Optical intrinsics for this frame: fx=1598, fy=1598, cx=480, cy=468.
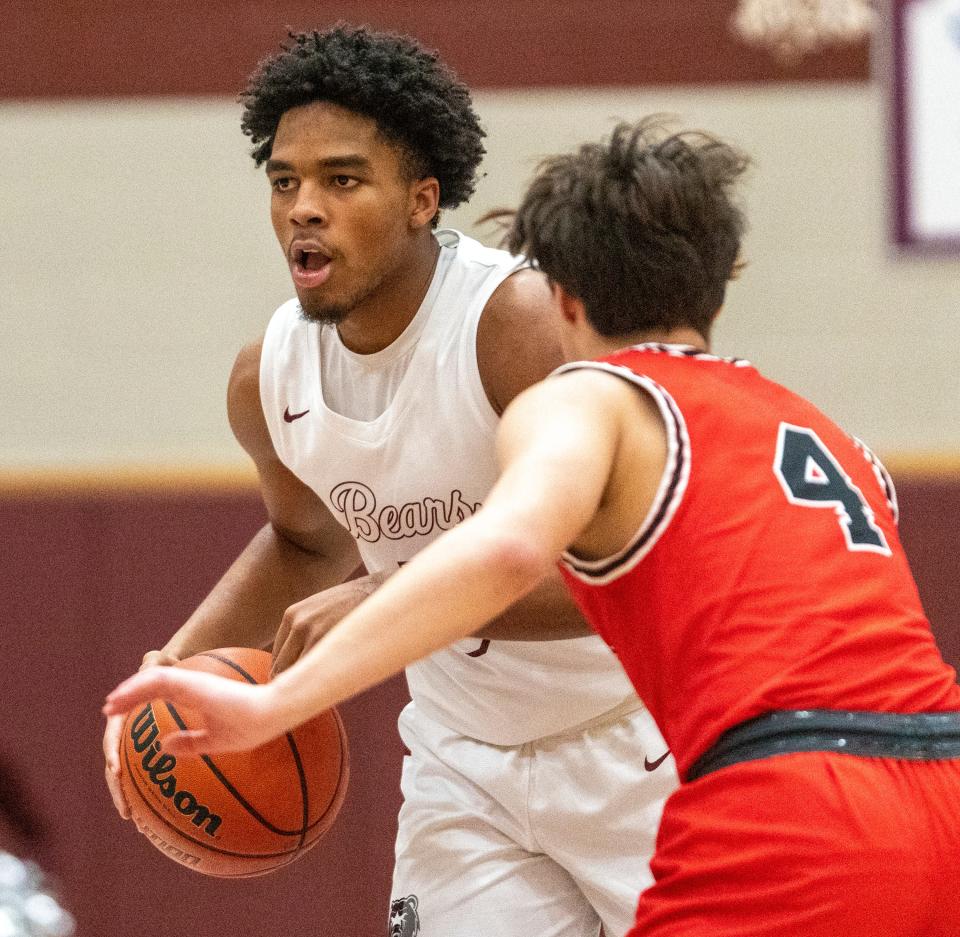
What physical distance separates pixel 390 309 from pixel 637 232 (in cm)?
99

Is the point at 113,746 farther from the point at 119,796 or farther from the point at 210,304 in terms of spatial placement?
the point at 210,304

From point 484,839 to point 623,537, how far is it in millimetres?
1244

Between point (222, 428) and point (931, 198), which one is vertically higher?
point (931, 198)

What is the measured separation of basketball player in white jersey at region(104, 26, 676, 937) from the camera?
2.87 meters

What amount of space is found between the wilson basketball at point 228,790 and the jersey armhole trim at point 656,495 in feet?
3.50

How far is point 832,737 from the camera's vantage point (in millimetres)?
1796

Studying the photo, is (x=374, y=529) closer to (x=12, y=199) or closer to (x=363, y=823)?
(x=363, y=823)

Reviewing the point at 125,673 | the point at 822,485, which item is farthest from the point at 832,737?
the point at 125,673

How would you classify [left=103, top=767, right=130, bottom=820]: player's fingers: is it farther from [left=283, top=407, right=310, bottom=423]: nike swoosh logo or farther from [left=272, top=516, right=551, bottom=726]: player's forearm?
[left=272, top=516, right=551, bottom=726]: player's forearm

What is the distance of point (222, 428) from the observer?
5277mm

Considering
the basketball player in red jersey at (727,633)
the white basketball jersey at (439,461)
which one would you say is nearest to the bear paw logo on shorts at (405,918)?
the white basketball jersey at (439,461)

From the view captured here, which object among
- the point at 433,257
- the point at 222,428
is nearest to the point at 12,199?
the point at 222,428

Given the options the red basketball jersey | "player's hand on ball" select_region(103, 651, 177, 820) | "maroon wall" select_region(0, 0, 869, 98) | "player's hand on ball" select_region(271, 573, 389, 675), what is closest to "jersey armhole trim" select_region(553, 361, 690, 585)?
the red basketball jersey

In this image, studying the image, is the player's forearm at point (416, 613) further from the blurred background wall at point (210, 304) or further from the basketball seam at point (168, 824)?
the blurred background wall at point (210, 304)
